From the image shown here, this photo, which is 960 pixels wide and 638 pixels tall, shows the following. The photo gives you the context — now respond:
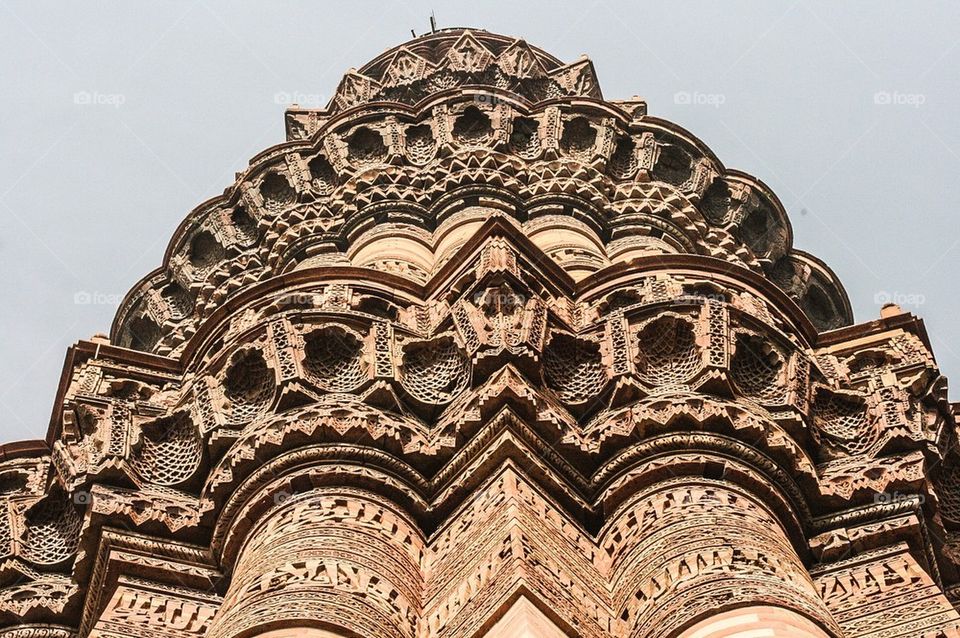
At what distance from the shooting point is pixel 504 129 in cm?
1781

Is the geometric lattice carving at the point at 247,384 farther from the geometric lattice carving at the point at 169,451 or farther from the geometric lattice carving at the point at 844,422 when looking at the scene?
the geometric lattice carving at the point at 844,422

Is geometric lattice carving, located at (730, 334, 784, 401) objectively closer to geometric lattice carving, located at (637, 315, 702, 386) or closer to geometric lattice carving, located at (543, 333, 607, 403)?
geometric lattice carving, located at (637, 315, 702, 386)

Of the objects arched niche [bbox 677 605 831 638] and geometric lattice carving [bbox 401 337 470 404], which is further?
geometric lattice carving [bbox 401 337 470 404]

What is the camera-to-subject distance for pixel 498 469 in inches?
428

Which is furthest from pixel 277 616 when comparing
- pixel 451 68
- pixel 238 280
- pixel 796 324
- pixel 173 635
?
pixel 451 68

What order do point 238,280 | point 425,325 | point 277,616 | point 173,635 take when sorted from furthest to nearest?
point 238,280 < point 425,325 < point 173,635 < point 277,616

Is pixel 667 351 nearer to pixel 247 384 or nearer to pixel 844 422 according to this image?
pixel 844 422

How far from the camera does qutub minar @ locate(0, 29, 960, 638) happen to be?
9586mm

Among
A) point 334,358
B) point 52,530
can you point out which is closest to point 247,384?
point 334,358

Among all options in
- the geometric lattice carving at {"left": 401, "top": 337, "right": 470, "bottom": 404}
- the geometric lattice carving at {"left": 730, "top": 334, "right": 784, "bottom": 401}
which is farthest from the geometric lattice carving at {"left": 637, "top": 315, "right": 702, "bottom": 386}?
the geometric lattice carving at {"left": 401, "top": 337, "right": 470, "bottom": 404}

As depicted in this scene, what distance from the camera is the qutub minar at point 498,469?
959 cm

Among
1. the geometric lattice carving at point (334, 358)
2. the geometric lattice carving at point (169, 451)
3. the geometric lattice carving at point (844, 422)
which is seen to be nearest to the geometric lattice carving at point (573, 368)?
the geometric lattice carving at point (334, 358)

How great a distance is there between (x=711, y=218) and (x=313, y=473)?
7494 millimetres

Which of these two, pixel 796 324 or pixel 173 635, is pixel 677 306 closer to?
pixel 796 324
